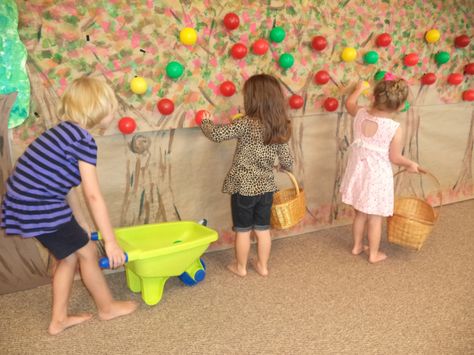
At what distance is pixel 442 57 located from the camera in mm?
2844

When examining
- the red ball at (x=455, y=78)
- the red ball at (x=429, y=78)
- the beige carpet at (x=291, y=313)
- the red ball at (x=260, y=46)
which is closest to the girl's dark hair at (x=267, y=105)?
the red ball at (x=260, y=46)

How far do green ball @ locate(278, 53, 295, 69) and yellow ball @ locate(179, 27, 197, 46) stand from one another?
56cm

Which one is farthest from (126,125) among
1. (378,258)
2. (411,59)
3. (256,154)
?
(411,59)

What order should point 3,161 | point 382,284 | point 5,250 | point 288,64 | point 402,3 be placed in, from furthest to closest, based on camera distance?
point 402,3, point 288,64, point 382,284, point 5,250, point 3,161

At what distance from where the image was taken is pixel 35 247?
6.86 feet

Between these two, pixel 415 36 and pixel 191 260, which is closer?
pixel 191 260

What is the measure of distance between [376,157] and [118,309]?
1.63 metres

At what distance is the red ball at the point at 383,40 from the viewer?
8.57ft

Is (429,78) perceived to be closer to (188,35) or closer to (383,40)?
(383,40)

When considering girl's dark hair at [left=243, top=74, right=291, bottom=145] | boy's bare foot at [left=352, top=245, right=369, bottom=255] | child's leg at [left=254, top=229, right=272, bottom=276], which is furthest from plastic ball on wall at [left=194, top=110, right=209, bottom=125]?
boy's bare foot at [left=352, top=245, right=369, bottom=255]

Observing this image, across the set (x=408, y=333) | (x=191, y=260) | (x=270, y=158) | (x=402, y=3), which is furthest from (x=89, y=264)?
(x=402, y=3)

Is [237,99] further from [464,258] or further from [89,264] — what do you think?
[464,258]

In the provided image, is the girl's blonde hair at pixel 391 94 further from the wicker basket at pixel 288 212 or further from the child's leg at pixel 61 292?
the child's leg at pixel 61 292

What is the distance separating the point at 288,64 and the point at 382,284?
1.37m
